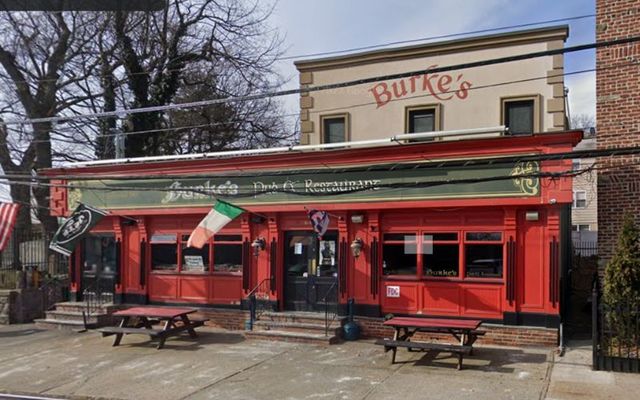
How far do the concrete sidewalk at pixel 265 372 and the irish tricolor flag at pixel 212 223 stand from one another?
232 cm

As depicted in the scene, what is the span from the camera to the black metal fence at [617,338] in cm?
985

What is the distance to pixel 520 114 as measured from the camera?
13898mm

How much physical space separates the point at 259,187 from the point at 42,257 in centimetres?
994

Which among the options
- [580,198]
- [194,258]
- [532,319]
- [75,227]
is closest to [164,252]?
[194,258]

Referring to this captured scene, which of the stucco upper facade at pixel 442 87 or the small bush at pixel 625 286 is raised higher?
the stucco upper facade at pixel 442 87

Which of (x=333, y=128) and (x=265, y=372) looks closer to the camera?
(x=265, y=372)

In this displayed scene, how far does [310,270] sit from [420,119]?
4.71 m

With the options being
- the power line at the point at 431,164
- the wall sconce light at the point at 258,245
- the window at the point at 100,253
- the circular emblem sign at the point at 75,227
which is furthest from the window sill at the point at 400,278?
the window at the point at 100,253

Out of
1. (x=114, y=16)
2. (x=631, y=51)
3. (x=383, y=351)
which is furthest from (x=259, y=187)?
(x=114, y=16)

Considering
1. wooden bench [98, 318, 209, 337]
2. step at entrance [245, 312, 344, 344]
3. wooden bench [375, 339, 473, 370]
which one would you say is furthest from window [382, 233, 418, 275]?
wooden bench [98, 318, 209, 337]

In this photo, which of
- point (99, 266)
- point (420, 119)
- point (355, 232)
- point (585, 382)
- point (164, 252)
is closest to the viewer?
point (585, 382)

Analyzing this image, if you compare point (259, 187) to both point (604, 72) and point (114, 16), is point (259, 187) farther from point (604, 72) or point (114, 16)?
point (114, 16)

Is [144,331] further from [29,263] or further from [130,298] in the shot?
[29,263]

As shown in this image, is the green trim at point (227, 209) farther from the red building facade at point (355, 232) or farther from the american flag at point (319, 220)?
the american flag at point (319, 220)
